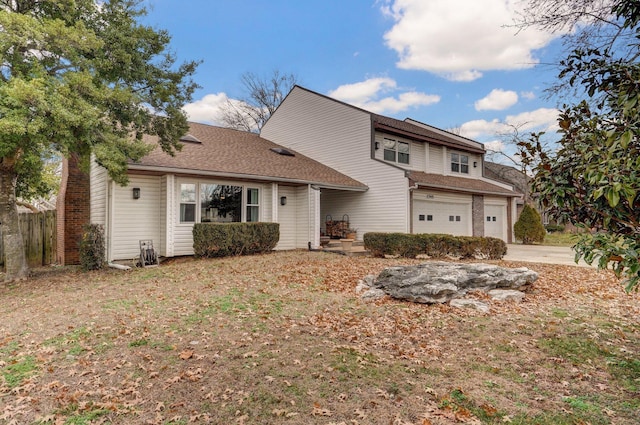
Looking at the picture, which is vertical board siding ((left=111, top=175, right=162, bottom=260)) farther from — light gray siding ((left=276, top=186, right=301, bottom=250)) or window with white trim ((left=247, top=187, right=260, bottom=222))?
light gray siding ((left=276, top=186, right=301, bottom=250))

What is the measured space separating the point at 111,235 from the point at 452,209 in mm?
14736

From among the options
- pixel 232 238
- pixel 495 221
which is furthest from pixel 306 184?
pixel 495 221

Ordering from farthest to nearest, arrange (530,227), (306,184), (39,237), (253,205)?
(530,227) < (306,184) < (253,205) < (39,237)

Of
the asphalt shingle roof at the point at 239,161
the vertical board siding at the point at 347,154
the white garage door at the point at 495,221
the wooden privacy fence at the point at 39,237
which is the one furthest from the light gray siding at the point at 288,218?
the white garage door at the point at 495,221

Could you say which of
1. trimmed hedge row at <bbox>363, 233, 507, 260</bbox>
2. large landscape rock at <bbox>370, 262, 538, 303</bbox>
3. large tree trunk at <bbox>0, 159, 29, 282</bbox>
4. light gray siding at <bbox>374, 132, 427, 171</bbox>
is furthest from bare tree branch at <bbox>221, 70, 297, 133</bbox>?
large landscape rock at <bbox>370, 262, 538, 303</bbox>

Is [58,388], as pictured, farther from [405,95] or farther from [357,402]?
[405,95]

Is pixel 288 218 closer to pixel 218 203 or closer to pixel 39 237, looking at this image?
pixel 218 203

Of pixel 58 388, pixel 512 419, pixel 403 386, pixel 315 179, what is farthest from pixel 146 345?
pixel 315 179

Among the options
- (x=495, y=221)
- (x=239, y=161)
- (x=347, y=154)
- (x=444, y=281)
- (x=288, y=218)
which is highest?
(x=347, y=154)

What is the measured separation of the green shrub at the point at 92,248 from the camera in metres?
10.4

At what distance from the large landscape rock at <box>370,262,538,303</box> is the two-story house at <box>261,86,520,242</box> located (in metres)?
7.56

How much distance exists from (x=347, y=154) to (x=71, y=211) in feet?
36.6

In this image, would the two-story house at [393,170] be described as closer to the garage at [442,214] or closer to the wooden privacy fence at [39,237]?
the garage at [442,214]

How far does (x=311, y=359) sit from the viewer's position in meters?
4.04
